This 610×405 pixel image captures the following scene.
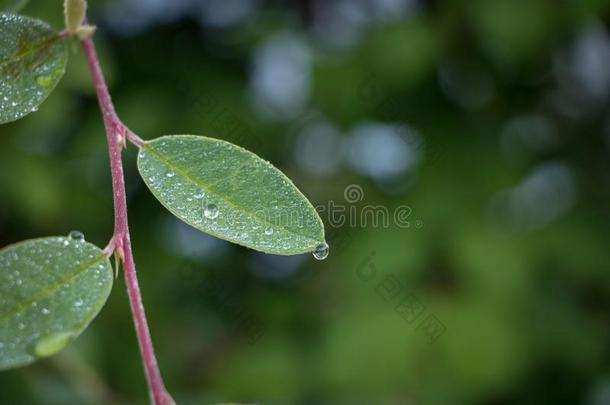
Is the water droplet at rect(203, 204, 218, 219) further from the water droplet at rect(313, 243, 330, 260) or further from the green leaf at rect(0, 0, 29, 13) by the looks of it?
the green leaf at rect(0, 0, 29, 13)

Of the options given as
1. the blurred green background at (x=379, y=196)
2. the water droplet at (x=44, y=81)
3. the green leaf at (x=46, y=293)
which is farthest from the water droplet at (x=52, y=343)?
the blurred green background at (x=379, y=196)

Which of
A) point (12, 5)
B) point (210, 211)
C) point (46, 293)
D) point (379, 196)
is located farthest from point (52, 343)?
point (379, 196)

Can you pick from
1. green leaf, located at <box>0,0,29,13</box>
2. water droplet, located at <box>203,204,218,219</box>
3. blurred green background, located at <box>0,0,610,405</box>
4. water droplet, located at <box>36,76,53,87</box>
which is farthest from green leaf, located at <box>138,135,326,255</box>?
blurred green background, located at <box>0,0,610,405</box>

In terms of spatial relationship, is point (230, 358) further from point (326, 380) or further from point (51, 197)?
point (51, 197)

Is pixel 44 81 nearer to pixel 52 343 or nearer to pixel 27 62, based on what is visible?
pixel 27 62

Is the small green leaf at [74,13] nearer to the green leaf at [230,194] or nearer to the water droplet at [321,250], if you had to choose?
the green leaf at [230,194]

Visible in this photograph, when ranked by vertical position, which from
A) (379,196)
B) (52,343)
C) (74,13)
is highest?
(74,13)
